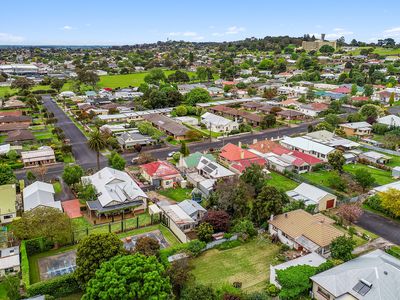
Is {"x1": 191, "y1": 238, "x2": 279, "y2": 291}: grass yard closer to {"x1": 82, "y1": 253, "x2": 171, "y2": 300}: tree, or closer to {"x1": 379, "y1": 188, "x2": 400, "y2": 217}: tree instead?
{"x1": 82, "y1": 253, "x2": 171, "y2": 300}: tree

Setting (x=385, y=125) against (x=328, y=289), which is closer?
(x=328, y=289)

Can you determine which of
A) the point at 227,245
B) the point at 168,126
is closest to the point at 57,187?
the point at 227,245

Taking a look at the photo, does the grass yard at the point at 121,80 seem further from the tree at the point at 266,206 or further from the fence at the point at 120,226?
the tree at the point at 266,206

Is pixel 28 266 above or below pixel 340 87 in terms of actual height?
below

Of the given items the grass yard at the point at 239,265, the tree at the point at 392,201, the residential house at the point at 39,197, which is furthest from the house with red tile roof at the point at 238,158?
the residential house at the point at 39,197

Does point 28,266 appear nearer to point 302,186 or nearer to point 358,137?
point 302,186

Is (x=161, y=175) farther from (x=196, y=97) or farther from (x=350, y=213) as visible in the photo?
(x=196, y=97)

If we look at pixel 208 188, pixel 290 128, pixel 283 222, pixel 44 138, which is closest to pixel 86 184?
pixel 208 188
